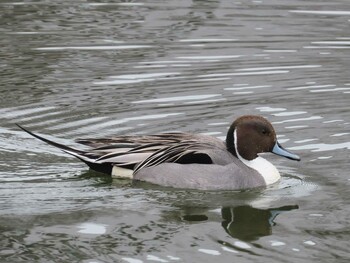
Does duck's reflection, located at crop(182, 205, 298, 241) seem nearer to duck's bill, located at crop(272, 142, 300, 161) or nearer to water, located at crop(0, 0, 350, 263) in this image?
water, located at crop(0, 0, 350, 263)

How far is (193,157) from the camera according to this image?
10.8m

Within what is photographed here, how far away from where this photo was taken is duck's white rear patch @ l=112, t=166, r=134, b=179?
35.9 feet

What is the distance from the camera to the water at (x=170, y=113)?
30.1 feet

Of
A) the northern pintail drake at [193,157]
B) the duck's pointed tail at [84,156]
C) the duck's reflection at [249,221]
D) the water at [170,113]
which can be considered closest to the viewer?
the water at [170,113]

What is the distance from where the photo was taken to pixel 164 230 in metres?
9.43

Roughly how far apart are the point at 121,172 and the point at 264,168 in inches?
49.3

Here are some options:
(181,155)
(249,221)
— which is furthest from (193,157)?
(249,221)

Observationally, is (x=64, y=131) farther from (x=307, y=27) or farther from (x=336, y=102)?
(x=307, y=27)

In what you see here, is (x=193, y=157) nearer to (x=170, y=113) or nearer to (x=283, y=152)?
(x=283, y=152)

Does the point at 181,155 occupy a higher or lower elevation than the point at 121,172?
higher

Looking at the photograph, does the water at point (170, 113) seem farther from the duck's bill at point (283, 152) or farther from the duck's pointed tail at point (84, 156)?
the duck's bill at point (283, 152)

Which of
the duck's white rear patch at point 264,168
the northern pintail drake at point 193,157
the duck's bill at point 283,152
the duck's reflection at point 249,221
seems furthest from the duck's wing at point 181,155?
the duck's reflection at point 249,221

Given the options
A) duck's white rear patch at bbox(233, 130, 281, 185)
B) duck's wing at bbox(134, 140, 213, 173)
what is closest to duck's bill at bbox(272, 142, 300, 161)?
duck's white rear patch at bbox(233, 130, 281, 185)

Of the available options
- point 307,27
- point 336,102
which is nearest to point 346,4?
point 307,27
